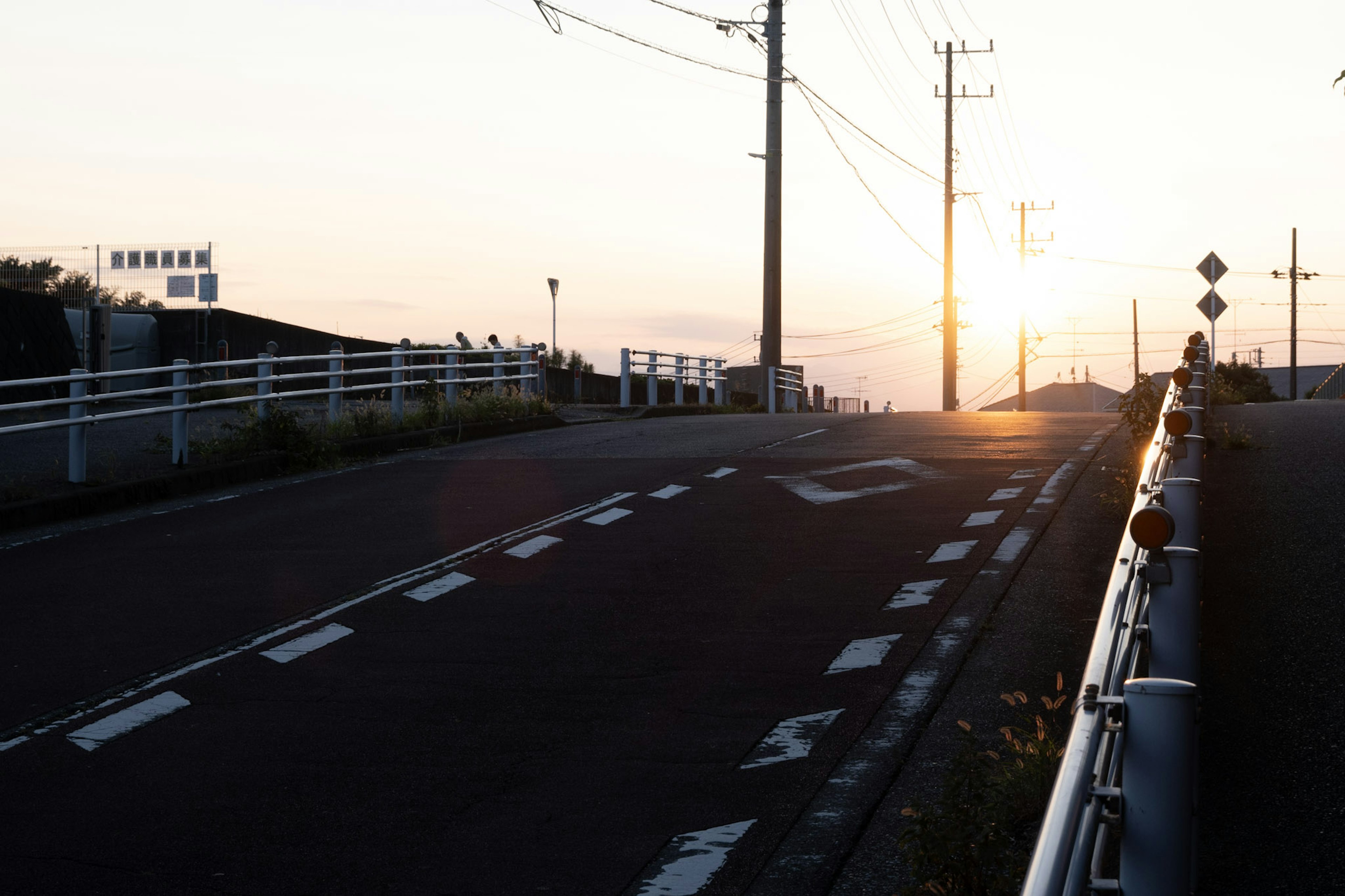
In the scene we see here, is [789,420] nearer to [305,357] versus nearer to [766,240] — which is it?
[305,357]

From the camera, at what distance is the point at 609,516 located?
10945 mm

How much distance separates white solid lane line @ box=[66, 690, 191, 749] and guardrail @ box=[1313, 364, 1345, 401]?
44.9m

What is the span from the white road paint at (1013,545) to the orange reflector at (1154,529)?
205 inches

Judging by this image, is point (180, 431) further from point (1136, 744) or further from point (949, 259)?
point (949, 259)

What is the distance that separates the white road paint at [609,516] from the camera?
1066 centimetres

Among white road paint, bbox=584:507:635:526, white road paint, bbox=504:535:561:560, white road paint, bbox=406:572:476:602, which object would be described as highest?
Result: white road paint, bbox=584:507:635:526

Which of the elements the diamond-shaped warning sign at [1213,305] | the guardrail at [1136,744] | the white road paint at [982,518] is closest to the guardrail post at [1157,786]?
the guardrail at [1136,744]

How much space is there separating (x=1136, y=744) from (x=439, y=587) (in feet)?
20.5

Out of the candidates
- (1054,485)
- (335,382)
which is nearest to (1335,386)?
(335,382)

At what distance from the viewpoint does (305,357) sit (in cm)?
1523

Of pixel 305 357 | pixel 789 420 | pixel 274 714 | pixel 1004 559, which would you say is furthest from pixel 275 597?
pixel 789 420

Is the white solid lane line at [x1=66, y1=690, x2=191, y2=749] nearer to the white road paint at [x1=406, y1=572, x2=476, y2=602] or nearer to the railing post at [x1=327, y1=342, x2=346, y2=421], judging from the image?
the white road paint at [x1=406, y1=572, x2=476, y2=602]

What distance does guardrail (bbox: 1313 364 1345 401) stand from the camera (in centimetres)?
4638

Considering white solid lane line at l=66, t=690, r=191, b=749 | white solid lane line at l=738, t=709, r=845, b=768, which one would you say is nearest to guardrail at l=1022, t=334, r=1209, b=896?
white solid lane line at l=738, t=709, r=845, b=768
